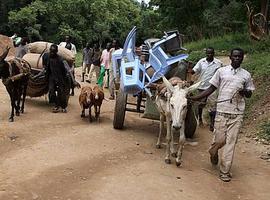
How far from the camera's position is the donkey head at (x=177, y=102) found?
7.47 m

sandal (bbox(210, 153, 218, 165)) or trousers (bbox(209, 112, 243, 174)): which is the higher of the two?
trousers (bbox(209, 112, 243, 174))

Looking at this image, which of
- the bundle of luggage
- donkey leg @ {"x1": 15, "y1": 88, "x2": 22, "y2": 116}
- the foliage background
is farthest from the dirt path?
the foliage background

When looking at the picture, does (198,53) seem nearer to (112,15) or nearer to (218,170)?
(218,170)

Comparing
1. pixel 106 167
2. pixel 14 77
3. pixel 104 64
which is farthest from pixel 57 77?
pixel 104 64

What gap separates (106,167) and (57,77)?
503cm

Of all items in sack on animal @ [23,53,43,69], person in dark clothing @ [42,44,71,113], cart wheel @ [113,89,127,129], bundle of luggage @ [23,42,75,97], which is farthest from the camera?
sack on animal @ [23,53,43,69]

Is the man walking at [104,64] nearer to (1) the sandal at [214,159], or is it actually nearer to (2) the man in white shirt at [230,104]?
(1) the sandal at [214,159]

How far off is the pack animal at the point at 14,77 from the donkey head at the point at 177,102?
4312 millimetres

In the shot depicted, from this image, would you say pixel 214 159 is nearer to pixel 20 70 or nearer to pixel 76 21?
pixel 20 70

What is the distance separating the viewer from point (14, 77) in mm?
10812

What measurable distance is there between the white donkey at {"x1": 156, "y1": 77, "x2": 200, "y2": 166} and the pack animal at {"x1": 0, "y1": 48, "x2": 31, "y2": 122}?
12.4 ft

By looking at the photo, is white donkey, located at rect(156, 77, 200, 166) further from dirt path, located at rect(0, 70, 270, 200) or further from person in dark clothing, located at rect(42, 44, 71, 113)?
person in dark clothing, located at rect(42, 44, 71, 113)

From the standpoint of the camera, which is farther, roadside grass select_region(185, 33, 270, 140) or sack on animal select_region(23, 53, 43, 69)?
sack on animal select_region(23, 53, 43, 69)

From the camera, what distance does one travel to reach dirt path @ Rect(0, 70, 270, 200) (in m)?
6.57
